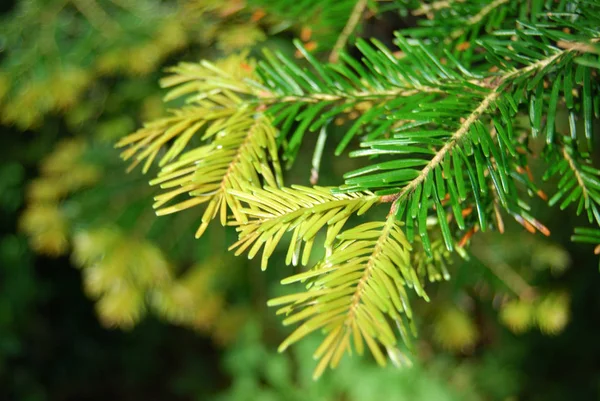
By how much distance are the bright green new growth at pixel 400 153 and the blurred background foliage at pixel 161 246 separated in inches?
6.3

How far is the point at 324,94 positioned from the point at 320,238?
3.08 ft

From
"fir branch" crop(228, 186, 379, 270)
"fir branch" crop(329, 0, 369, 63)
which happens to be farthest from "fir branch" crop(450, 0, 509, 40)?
"fir branch" crop(228, 186, 379, 270)

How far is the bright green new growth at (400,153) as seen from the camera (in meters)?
0.30

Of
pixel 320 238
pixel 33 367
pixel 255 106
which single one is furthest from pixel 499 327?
pixel 33 367

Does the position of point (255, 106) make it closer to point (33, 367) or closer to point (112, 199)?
point (112, 199)

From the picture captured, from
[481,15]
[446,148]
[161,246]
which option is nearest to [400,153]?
[446,148]

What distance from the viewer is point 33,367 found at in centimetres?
216

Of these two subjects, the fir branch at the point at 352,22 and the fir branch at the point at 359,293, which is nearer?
the fir branch at the point at 359,293

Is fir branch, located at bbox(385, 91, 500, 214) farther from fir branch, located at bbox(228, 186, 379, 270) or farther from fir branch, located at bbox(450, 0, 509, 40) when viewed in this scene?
fir branch, located at bbox(450, 0, 509, 40)

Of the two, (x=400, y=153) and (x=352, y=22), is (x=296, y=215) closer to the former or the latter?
(x=400, y=153)

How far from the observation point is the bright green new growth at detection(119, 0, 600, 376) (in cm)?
30

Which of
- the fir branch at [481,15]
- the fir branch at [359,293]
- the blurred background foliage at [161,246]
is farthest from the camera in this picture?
the blurred background foliage at [161,246]

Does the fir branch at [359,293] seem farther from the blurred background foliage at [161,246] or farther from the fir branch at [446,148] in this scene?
the blurred background foliage at [161,246]

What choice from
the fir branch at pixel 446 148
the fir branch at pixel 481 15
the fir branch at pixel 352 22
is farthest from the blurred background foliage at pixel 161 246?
the fir branch at pixel 446 148
